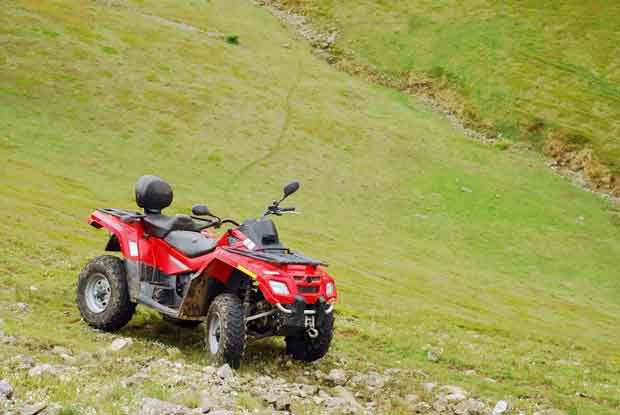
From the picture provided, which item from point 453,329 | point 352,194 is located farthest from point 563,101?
point 453,329

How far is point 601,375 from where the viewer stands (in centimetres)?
2006

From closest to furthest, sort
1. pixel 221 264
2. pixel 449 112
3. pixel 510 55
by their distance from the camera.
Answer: pixel 221 264
pixel 449 112
pixel 510 55

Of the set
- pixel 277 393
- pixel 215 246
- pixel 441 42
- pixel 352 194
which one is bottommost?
pixel 352 194

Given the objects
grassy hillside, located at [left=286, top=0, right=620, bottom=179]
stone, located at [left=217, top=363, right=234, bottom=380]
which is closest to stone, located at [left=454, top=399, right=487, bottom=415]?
stone, located at [left=217, top=363, right=234, bottom=380]

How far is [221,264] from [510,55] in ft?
240

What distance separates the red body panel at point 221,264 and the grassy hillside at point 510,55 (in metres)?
58.9

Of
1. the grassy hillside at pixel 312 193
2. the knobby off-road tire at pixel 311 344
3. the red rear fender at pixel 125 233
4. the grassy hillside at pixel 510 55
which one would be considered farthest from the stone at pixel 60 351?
the grassy hillside at pixel 510 55

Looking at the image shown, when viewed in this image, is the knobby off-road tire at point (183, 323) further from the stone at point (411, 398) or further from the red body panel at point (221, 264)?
the stone at point (411, 398)

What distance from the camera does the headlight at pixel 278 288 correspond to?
1294 centimetres

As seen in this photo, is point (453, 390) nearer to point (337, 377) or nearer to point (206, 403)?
point (337, 377)

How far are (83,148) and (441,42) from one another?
46999 mm

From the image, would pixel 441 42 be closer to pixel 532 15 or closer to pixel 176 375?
pixel 532 15

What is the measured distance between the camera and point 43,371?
33.5 ft

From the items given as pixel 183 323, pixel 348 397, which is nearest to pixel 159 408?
pixel 348 397
